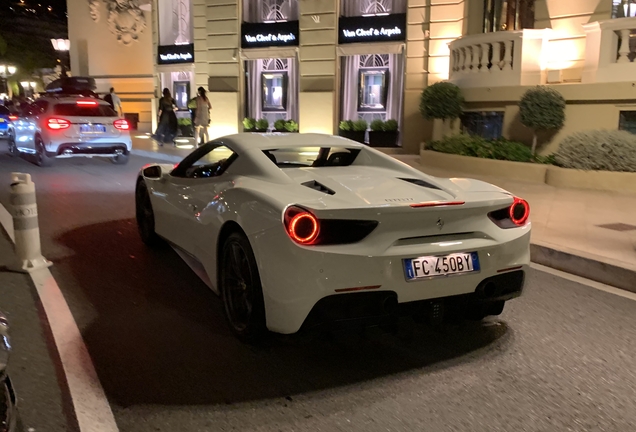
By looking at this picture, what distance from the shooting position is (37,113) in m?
14.5

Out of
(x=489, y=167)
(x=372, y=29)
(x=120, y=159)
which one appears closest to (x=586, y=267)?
(x=489, y=167)

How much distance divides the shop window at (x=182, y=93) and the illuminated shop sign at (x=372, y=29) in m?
8.93

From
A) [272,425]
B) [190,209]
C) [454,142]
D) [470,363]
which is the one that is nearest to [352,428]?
[272,425]

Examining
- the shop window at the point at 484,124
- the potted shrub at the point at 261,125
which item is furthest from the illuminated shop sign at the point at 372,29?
the shop window at the point at 484,124

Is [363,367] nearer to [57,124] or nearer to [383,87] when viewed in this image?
[57,124]

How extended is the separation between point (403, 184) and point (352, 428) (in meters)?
1.90

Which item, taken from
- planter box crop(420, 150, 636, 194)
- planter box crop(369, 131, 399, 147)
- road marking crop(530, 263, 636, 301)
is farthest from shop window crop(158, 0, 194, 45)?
road marking crop(530, 263, 636, 301)

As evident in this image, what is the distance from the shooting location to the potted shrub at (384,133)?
18734 mm

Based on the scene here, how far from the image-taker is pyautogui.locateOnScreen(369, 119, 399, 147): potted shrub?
18.7 metres

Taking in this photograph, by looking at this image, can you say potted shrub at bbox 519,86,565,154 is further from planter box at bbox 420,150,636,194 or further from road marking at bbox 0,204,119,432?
road marking at bbox 0,204,119,432

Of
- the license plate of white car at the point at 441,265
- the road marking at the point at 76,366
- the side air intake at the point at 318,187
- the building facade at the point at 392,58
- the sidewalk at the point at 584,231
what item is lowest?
the road marking at the point at 76,366

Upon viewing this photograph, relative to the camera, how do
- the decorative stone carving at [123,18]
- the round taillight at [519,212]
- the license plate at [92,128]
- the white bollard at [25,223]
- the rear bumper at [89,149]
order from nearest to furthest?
the round taillight at [519,212], the white bollard at [25,223], the rear bumper at [89,149], the license plate at [92,128], the decorative stone carving at [123,18]

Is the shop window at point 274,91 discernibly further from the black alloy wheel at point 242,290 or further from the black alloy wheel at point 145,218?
the black alloy wheel at point 242,290

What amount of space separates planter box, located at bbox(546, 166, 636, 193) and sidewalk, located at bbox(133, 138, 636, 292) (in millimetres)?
298
